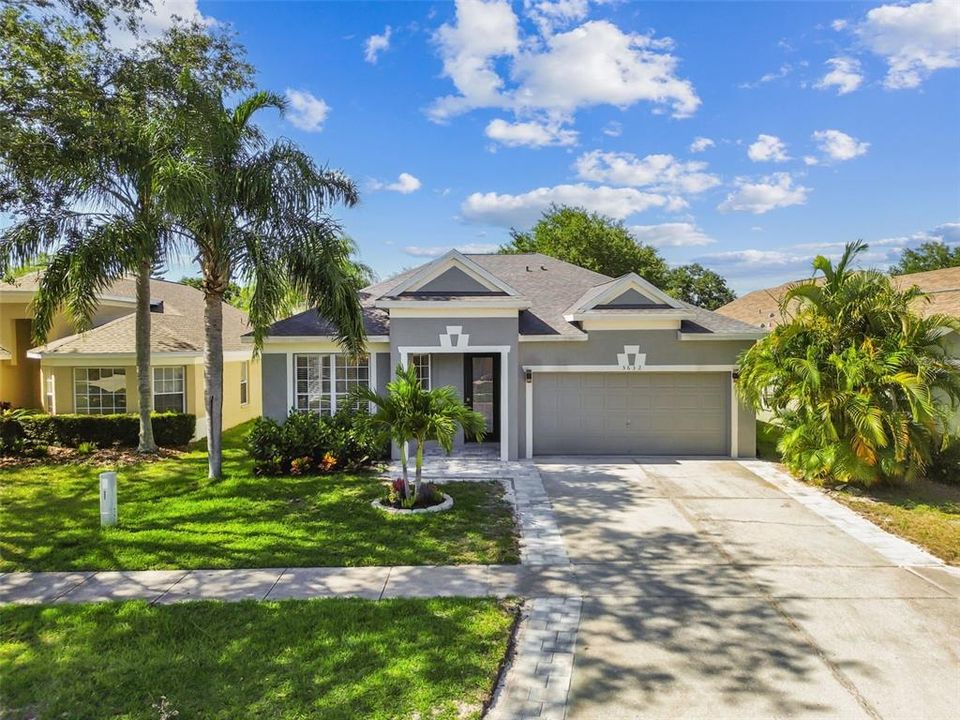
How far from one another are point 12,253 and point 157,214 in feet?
12.1

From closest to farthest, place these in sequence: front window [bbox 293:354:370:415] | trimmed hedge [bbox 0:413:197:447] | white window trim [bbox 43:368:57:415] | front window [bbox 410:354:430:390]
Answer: front window [bbox 293:354:370:415] → trimmed hedge [bbox 0:413:197:447] → front window [bbox 410:354:430:390] → white window trim [bbox 43:368:57:415]

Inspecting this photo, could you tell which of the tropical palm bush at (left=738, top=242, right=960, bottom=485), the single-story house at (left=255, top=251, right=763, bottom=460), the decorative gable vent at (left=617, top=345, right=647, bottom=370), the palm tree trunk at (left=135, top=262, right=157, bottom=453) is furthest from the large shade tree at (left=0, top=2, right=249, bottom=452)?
the tropical palm bush at (left=738, top=242, right=960, bottom=485)

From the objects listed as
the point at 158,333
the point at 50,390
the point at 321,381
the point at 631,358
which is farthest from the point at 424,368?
the point at 50,390

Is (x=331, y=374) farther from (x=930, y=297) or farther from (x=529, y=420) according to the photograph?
(x=930, y=297)

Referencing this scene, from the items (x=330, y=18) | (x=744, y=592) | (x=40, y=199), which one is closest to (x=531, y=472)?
(x=744, y=592)

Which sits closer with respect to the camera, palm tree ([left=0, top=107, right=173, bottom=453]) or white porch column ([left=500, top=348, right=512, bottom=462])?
palm tree ([left=0, top=107, right=173, bottom=453])

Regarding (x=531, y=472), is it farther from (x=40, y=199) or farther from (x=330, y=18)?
(x=40, y=199)

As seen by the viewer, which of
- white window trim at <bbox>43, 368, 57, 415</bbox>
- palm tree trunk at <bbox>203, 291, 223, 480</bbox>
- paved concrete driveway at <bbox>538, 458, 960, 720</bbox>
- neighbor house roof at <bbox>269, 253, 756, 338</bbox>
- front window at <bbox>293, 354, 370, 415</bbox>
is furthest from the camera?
white window trim at <bbox>43, 368, 57, 415</bbox>

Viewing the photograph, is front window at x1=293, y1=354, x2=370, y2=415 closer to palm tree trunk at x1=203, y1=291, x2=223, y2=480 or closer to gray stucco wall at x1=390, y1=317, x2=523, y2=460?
gray stucco wall at x1=390, y1=317, x2=523, y2=460

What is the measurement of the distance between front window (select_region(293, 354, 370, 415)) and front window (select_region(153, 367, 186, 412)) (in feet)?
16.7

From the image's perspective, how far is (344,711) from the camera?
4289 mm

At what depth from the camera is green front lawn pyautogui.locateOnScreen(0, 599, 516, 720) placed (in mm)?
4402

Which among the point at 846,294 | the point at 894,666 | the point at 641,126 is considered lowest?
the point at 894,666

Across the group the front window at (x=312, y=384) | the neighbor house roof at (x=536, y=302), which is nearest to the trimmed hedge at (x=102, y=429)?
the front window at (x=312, y=384)
